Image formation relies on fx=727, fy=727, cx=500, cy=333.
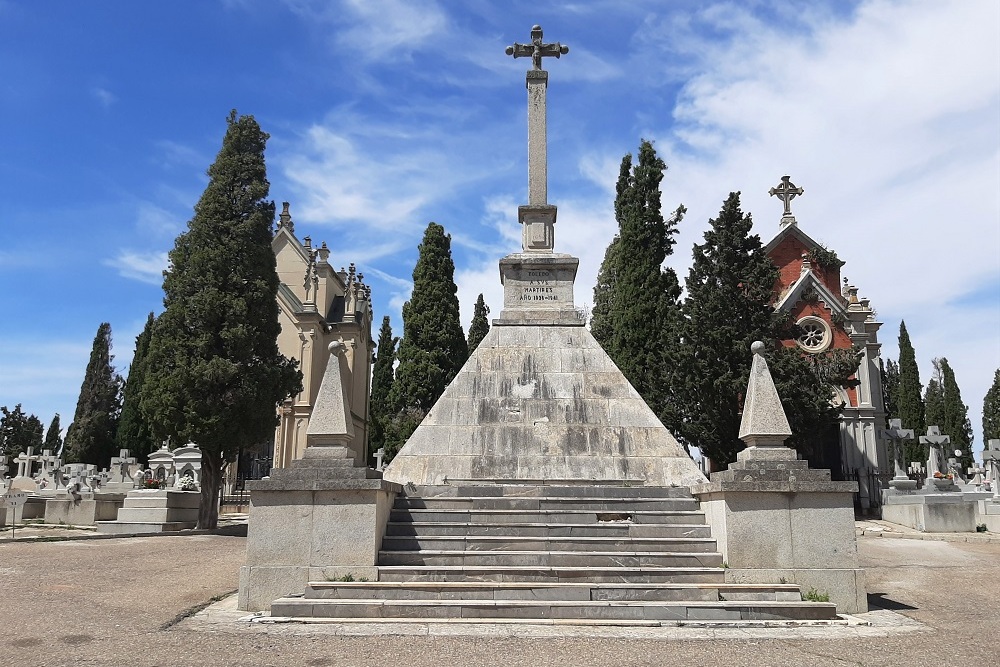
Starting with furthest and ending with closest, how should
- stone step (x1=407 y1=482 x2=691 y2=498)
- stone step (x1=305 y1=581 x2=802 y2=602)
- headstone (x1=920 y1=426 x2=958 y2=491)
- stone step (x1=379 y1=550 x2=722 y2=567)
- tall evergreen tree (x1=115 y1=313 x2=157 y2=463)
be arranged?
tall evergreen tree (x1=115 y1=313 x2=157 y2=463) → headstone (x1=920 y1=426 x2=958 y2=491) → stone step (x1=407 y1=482 x2=691 y2=498) → stone step (x1=379 y1=550 x2=722 y2=567) → stone step (x1=305 y1=581 x2=802 y2=602)

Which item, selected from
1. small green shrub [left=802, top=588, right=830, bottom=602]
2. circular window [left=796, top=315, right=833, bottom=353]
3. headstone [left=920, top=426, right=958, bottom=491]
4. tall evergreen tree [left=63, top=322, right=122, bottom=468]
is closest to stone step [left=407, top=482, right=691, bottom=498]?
small green shrub [left=802, top=588, right=830, bottom=602]

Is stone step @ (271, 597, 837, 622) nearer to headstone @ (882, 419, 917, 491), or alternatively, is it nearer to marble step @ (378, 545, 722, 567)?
marble step @ (378, 545, 722, 567)

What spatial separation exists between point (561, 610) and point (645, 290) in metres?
20.8

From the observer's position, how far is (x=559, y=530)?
9820mm

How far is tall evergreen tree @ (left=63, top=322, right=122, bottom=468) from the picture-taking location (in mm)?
44438

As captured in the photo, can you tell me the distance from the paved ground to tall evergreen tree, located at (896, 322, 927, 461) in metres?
34.6

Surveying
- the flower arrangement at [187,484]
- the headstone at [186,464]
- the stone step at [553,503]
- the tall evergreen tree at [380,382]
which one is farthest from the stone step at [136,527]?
the tall evergreen tree at [380,382]

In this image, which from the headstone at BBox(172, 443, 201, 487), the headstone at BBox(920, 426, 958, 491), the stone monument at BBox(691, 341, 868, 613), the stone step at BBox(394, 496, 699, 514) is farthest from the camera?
the headstone at BBox(172, 443, 201, 487)

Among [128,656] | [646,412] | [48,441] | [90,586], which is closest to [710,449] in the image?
[646,412]

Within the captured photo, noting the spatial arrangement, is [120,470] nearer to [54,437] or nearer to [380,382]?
[380,382]

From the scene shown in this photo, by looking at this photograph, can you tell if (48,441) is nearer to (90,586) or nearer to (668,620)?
(90,586)

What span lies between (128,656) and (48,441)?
2065 inches

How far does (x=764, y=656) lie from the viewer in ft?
21.2

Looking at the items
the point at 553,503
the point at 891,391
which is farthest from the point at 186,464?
the point at 891,391
